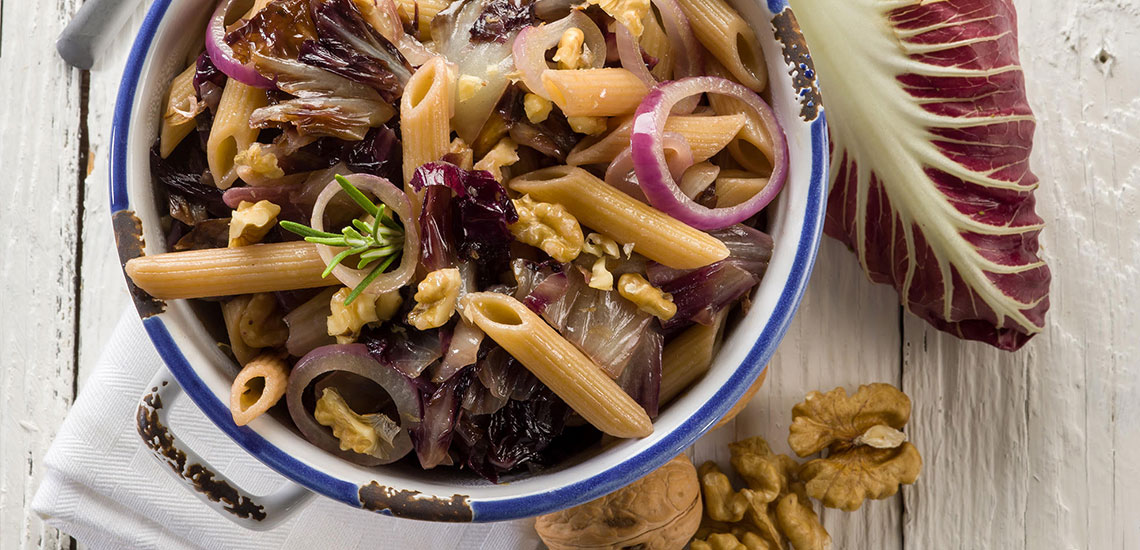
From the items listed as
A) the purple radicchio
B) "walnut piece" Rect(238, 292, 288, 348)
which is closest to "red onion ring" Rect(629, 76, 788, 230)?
the purple radicchio

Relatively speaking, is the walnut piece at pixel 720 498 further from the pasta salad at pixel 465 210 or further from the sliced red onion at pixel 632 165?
the sliced red onion at pixel 632 165

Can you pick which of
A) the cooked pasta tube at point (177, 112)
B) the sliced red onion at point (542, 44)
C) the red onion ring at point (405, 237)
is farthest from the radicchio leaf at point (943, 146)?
the cooked pasta tube at point (177, 112)

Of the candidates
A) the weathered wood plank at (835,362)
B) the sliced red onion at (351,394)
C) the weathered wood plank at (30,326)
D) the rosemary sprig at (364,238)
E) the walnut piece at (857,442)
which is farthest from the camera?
the weathered wood plank at (30,326)

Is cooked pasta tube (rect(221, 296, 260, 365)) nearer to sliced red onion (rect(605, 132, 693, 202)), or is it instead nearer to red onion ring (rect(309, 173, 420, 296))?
red onion ring (rect(309, 173, 420, 296))

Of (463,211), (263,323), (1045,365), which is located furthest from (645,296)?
(1045,365)

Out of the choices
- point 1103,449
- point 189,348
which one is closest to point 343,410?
point 189,348

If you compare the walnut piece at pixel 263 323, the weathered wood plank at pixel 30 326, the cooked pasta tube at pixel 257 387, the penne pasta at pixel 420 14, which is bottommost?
the weathered wood plank at pixel 30 326

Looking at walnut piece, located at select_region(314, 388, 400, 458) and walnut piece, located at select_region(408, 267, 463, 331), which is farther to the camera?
walnut piece, located at select_region(314, 388, 400, 458)
